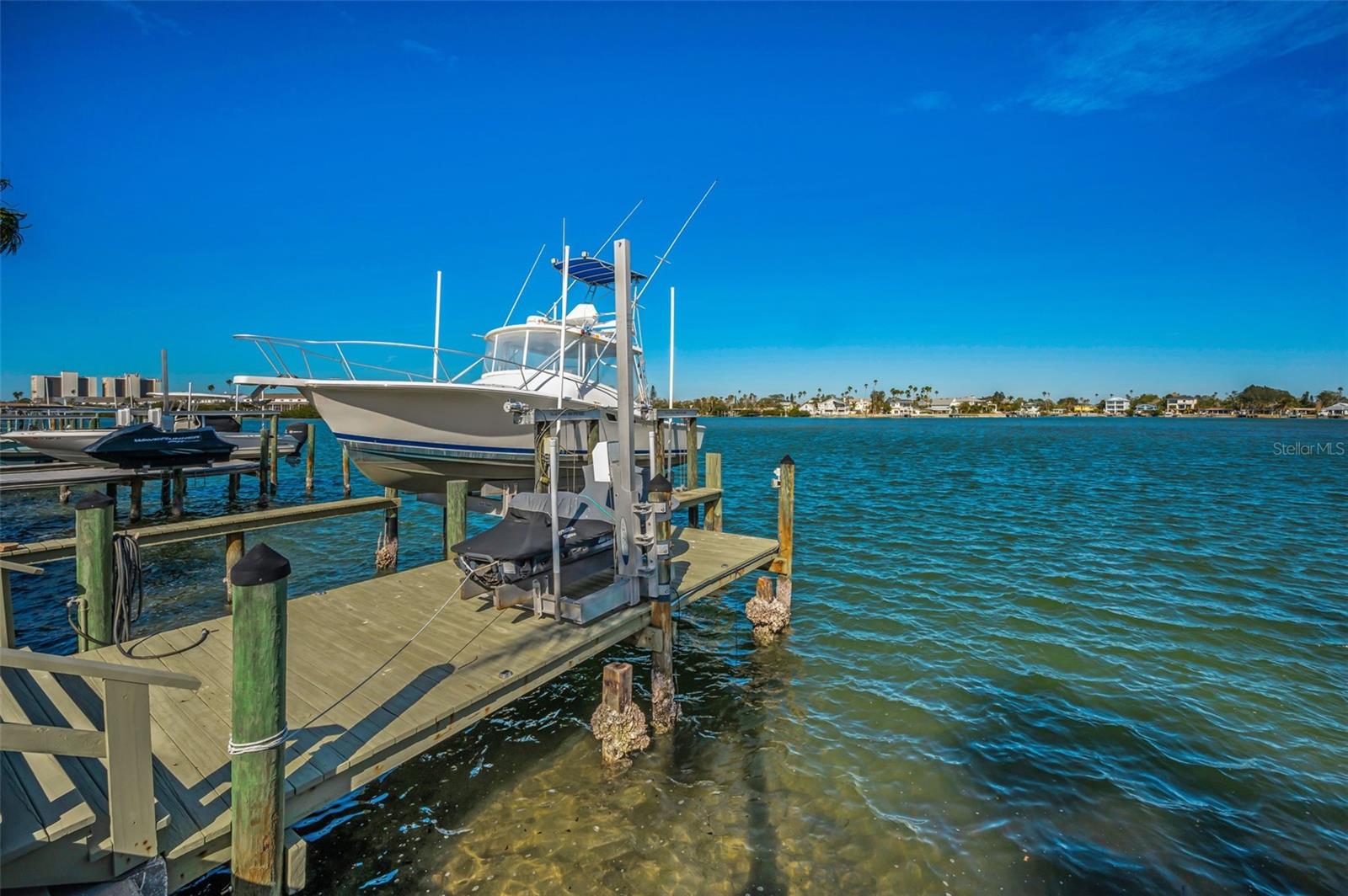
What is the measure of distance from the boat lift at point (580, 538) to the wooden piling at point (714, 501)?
20.2 feet

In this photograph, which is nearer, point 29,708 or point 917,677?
point 29,708

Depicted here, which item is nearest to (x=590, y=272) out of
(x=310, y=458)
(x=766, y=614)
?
(x=766, y=614)

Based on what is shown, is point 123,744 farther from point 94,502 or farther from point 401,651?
point 94,502

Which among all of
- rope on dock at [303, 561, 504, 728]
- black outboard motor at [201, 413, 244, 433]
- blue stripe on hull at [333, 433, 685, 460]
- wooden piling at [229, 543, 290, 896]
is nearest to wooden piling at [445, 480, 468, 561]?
→ rope on dock at [303, 561, 504, 728]

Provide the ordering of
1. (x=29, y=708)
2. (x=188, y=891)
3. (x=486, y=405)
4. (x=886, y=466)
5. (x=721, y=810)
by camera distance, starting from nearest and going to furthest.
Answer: (x=29, y=708) < (x=188, y=891) < (x=721, y=810) < (x=486, y=405) < (x=886, y=466)

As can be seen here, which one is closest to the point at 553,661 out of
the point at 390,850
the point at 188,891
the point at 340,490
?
the point at 390,850

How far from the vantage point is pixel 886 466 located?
36656 millimetres

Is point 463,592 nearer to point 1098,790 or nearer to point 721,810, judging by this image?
point 721,810

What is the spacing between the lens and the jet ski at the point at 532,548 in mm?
6473

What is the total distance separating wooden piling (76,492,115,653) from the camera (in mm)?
5855

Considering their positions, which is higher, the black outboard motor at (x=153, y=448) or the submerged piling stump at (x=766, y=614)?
the black outboard motor at (x=153, y=448)

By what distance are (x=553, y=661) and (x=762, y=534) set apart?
37.8ft

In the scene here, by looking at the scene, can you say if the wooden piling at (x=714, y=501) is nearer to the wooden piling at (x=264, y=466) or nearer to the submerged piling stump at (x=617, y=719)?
the submerged piling stump at (x=617, y=719)

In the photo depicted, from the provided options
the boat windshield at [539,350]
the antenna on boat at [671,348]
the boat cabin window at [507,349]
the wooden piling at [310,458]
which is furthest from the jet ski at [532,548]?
the wooden piling at [310,458]
